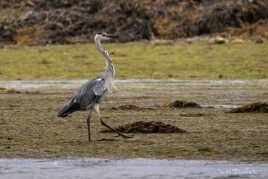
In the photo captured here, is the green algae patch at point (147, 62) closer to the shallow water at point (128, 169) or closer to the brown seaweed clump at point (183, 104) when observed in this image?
the brown seaweed clump at point (183, 104)

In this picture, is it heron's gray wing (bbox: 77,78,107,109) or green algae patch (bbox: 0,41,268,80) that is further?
green algae patch (bbox: 0,41,268,80)

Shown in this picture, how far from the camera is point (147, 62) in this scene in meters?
30.2

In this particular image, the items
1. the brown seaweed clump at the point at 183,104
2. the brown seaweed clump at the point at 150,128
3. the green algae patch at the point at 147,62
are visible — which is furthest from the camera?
the green algae patch at the point at 147,62

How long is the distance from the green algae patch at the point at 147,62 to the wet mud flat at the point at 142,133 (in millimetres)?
6871

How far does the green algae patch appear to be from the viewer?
26.3m

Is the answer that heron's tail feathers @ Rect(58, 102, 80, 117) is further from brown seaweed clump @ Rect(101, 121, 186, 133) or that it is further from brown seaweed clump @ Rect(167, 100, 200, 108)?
brown seaweed clump @ Rect(167, 100, 200, 108)

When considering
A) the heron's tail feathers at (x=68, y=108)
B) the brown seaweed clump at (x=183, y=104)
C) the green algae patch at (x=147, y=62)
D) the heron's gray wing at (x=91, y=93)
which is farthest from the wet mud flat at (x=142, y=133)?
the green algae patch at (x=147, y=62)

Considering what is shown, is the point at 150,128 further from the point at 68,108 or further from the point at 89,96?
the point at 68,108

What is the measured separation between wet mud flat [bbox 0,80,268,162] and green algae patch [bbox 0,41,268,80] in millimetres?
6871

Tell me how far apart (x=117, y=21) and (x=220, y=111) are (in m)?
33.0

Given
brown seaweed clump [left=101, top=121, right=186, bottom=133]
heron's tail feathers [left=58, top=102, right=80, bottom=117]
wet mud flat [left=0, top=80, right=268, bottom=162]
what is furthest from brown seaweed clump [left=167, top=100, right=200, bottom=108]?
heron's tail feathers [left=58, top=102, right=80, bottom=117]

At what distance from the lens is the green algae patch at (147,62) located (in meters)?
26.3

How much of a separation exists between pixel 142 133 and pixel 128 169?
9.72 ft

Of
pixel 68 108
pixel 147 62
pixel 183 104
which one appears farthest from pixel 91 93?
pixel 147 62
